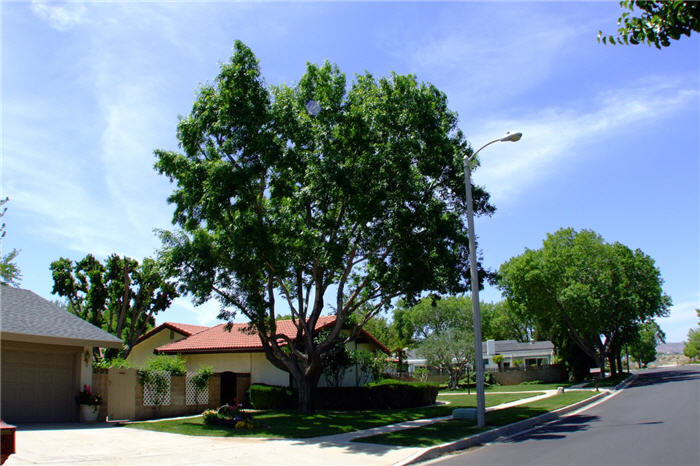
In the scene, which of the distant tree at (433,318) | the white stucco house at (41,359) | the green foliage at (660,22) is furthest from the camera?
the distant tree at (433,318)

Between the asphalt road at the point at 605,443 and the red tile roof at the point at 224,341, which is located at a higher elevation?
the red tile roof at the point at 224,341

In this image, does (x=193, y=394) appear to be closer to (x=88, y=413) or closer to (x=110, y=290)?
(x=88, y=413)

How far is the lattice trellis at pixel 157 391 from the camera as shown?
20703 mm

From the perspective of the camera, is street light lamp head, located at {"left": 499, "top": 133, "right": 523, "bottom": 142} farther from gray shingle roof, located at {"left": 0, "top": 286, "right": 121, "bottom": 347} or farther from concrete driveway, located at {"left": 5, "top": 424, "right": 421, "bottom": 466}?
gray shingle roof, located at {"left": 0, "top": 286, "right": 121, "bottom": 347}

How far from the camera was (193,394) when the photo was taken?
22906 mm

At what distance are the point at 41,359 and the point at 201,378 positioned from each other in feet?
22.0

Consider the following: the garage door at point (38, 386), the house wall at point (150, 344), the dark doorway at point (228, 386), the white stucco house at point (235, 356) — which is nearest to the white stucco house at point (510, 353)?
the white stucco house at point (235, 356)

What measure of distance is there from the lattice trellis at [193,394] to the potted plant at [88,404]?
14.0ft

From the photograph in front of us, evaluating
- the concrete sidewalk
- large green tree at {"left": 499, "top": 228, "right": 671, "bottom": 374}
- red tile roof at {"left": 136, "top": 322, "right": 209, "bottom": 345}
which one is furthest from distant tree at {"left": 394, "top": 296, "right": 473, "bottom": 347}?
the concrete sidewalk

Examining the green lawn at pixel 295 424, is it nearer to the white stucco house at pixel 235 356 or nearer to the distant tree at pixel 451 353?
the white stucco house at pixel 235 356

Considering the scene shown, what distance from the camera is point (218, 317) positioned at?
20.8 metres

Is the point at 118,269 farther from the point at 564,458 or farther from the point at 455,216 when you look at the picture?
the point at 564,458

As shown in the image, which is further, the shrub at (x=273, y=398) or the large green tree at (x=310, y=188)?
the shrub at (x=273, y=398)

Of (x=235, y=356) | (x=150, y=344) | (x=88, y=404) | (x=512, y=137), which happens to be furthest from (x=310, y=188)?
(x=150, y=344)
